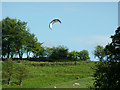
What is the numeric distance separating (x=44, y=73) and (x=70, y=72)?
3242mm

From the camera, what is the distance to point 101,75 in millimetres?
9406

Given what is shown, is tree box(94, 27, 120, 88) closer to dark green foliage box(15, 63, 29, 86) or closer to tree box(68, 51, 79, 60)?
dark green foliage box(15, 63, 29, 86)

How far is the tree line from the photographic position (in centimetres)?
3912

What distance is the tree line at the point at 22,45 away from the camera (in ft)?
128

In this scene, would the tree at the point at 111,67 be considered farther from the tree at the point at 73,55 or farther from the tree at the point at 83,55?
the tree at the point at 83,55

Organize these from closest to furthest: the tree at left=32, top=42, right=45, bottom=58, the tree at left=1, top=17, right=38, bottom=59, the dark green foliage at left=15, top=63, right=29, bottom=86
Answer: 1. the dark green foliage at left=15, top=63, right=29, bottom=86
2. the tree at left=1, top=17, right=38, bottom=59
3. the tree at left=32, top=42, right=45, bottom=58

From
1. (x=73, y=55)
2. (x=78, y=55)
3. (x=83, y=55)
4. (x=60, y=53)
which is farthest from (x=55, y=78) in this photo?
(x=83, y=55)

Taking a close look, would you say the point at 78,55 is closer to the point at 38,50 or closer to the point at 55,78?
the point at 38,50

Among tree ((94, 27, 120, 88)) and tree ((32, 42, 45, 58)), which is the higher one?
tree ((32, 42, 45, 58))

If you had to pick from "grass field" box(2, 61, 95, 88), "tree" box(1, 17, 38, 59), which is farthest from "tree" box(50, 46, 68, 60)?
"grass field" box(2, 61, 95, 88)

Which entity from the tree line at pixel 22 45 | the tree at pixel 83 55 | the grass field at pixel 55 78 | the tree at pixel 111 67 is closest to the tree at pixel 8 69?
the grass field at pixel 55 78

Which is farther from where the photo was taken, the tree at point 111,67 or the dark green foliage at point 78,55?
the dark green foliage at point 78,55

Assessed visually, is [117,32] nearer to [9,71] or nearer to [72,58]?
[9,71]

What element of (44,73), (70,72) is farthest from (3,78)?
(70,72)
